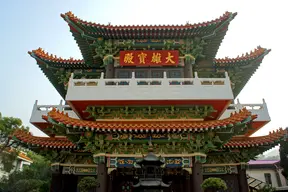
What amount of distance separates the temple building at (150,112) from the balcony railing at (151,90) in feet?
0.15

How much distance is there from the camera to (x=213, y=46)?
1337cm

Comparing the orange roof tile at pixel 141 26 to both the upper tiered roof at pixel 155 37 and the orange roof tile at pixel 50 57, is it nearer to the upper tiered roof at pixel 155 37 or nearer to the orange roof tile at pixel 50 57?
the upper tiered roof at pixel 155 37

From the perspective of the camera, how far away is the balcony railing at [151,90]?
10.9 metres

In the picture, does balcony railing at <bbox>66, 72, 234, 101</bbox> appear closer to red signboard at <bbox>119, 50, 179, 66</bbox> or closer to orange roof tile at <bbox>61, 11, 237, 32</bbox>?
red signboard at <bbox>119, 50, 179, 66</bbox>

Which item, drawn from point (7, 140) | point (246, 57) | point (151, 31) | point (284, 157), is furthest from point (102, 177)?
point (7, 140)

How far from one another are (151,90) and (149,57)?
245 cm

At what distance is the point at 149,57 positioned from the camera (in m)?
12.7

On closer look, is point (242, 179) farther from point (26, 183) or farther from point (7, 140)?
point (7, 140)

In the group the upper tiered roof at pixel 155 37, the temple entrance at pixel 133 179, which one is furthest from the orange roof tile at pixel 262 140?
the upper tiered roof at pixel 155 37

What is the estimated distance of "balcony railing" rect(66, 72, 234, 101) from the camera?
429 inches

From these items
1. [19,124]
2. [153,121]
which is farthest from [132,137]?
[19,124]

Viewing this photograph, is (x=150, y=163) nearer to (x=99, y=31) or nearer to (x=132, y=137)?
(x=132, y=137)

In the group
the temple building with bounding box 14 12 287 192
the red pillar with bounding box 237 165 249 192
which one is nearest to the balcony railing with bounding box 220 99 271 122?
the temple building with bounding box 14 12 287 192

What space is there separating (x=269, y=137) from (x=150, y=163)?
6819mm
